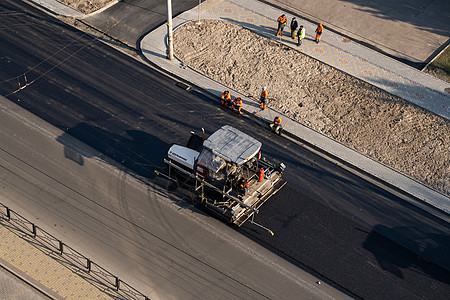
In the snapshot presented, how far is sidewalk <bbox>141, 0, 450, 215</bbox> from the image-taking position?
29.9 meters

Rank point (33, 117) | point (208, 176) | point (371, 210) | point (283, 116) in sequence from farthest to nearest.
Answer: point (283, 116) < point (33, 117) < point (371, 210) < point (208, 176)

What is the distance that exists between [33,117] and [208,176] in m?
11.6

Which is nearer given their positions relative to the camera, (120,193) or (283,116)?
(120,193)

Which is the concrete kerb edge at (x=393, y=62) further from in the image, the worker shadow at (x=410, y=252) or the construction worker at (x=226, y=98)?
the worker shadow at (x=410, y=252)

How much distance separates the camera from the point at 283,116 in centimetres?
3222

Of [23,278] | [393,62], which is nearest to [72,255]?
[23,278]

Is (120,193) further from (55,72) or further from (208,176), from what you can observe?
(55,72)

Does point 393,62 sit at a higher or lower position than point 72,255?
higher

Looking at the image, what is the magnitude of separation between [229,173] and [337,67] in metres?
14.2

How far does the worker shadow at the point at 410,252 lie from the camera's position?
82.5 ft

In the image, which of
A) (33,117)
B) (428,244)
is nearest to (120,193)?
(33,117)

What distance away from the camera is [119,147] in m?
29.1

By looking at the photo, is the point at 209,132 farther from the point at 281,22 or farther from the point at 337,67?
the point at 281,22

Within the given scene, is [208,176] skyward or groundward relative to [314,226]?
skyward
